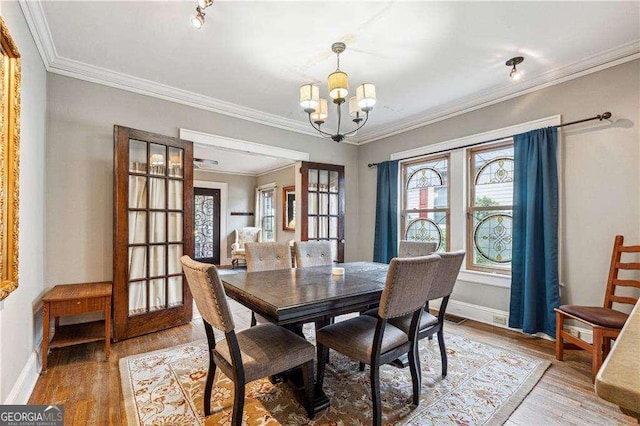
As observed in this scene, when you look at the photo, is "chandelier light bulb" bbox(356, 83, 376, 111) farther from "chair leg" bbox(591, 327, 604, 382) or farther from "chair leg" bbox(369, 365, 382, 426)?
"chair leg" bbox(591, 327, 604, 382)

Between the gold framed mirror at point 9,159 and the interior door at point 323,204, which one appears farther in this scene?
the interior door at point 323,204

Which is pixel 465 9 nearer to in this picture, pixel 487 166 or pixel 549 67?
pixel 549 67

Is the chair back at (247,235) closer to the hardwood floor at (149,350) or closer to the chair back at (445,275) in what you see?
the hardwood floor at (149,350)

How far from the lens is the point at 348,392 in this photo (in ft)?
6.88

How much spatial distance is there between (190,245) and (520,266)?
11.8 ft

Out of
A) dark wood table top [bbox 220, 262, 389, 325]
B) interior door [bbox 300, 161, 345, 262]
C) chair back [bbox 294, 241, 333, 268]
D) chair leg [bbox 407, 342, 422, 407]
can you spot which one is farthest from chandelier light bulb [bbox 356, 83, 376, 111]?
interior door [bbox 300, 161, 345, 262]

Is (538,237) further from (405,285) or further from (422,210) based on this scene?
(405,285)

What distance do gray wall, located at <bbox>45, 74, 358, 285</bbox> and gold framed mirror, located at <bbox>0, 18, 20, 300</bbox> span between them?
3.93ft

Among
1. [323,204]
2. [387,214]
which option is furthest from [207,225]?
[387,214]

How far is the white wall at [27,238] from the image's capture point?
1753mm

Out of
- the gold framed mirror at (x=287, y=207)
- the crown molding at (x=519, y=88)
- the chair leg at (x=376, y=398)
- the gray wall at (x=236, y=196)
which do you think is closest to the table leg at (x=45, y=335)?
the chair leg at (x=376, y=398)

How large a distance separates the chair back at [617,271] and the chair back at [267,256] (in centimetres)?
279

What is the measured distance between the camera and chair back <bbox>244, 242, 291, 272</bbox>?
109 inches

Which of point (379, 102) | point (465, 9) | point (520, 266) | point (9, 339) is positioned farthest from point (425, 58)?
point (9, 339)
